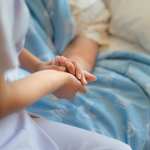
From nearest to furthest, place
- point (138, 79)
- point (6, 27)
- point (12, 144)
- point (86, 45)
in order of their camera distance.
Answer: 1. point (6, 27)
2. point (12, 144)
3. point (138, 79)
4. point (86, 45)

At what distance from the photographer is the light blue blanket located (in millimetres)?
1017

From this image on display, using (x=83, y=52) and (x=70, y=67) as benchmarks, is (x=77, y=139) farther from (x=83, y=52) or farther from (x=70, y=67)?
(x=83, y=52)

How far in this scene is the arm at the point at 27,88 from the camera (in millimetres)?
739

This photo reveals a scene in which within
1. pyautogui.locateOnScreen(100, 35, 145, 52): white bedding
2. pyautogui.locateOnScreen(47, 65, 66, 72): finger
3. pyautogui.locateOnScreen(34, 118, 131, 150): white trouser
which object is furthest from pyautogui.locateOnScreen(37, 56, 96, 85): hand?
pyautogui.locateOnScreen(100, 35, 145, 52): white bedding

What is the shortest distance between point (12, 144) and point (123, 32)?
2.00 feet

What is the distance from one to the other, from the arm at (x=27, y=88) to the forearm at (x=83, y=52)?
338 millimetres

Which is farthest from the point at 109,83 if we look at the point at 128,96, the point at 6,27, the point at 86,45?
the point at 6,27

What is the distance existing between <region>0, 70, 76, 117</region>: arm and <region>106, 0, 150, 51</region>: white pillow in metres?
0.46

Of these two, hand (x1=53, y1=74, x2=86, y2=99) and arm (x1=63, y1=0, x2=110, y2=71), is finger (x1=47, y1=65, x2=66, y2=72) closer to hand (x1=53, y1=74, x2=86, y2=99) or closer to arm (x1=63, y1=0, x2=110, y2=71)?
hand (x1=53, y1=74, x2=86, y2=99)

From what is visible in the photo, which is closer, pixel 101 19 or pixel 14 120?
pixel 14 120

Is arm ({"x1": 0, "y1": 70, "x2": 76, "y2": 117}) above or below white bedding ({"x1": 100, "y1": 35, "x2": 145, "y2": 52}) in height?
above

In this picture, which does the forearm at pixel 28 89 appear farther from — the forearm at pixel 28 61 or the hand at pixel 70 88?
the forearm at pixel 28 61

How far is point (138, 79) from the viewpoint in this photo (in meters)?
1.13

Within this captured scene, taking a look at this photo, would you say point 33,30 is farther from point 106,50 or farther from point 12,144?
point 12,144
